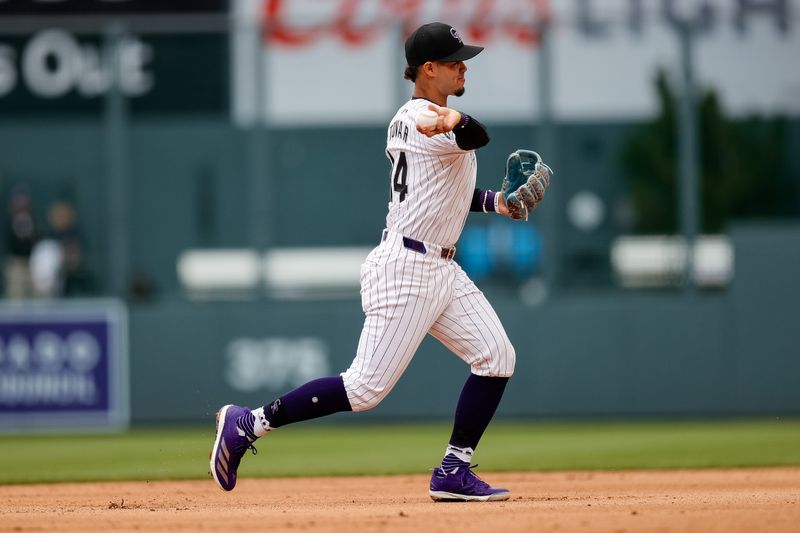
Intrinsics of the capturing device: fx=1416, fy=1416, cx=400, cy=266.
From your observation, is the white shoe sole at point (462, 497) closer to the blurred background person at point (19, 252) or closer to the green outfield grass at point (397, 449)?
the green outfield grass at point (397, 449)

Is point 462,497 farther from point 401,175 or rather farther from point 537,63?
point 537,63

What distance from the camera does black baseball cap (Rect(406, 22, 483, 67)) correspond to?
5.29m

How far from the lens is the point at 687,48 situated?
11.6 metres

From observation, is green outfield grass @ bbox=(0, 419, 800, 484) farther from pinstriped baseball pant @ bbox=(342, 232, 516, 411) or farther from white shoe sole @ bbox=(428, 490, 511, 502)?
pinstriped baseball pant @ bbox=(342, 232, 516, 411)

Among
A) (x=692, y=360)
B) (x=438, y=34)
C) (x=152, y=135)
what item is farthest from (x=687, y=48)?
(x=438, y=34)

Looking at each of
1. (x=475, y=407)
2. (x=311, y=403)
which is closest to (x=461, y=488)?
(x=475, y=407)

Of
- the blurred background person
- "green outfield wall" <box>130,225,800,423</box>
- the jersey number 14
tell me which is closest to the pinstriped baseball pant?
the jersey number 14

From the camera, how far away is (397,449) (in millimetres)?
9188

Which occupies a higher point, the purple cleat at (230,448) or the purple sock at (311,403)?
the purple sock at (311,403)

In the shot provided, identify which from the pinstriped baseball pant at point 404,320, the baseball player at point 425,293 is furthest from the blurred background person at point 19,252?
the pinstriped baseball pant at point 404,320

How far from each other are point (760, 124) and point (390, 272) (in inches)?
282

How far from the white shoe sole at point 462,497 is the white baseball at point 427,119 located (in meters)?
1.48

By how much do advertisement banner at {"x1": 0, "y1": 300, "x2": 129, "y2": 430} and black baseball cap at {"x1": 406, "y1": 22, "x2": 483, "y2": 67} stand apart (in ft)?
22.0

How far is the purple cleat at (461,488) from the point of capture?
17.9ft
